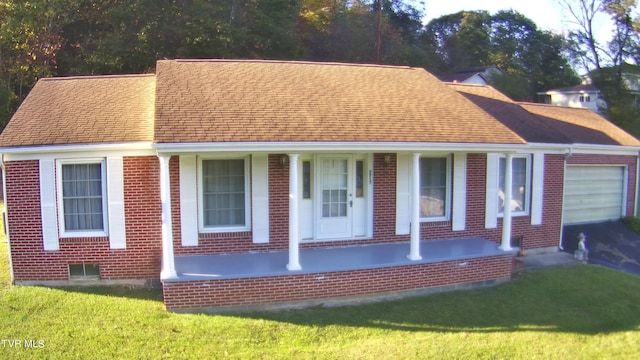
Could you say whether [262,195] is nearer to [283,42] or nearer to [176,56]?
[176,56]

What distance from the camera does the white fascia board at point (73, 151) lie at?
9.14 m

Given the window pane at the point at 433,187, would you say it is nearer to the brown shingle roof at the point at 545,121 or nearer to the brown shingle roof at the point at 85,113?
the brown shingle roof at the point at 545,121

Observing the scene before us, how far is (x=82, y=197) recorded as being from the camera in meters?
9.54

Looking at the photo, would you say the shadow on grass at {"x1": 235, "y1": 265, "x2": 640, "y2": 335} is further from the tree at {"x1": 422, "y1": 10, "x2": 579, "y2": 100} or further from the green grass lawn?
the tree at {"x1": 422, "y1": 10, "x2": 579, "y2": 100}

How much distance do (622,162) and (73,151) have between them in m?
16.2

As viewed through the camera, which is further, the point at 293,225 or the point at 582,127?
the point at 582,127

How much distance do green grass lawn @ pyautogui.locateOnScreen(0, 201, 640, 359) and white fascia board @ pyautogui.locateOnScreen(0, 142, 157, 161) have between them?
99.0 inches

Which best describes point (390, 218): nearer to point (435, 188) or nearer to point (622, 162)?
point (435, 188)

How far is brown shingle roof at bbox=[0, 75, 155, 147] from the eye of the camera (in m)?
9.37

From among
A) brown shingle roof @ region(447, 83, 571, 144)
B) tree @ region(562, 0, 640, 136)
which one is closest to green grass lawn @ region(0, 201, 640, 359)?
brown shingle roof @ region(447, 83, 571, 144)

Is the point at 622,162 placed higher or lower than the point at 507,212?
higher

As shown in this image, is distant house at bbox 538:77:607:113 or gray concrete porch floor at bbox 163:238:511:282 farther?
distant house at bbox 538:77:607:113

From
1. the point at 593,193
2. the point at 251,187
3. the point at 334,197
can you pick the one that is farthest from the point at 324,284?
the point at 593,193

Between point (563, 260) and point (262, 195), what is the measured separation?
777 centimetres
